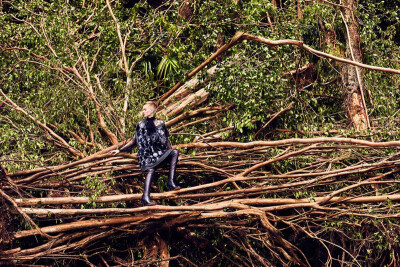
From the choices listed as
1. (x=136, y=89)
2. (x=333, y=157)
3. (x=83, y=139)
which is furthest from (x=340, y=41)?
(x=83, y=139)

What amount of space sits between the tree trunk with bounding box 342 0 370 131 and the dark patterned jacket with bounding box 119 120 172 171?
3.42 metres

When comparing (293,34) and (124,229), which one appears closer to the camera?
(124,229)

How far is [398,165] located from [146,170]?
11.0 ft

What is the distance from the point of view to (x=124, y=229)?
305 inches

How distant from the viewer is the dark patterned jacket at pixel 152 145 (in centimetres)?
713

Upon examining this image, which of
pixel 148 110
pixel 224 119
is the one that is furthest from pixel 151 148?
pixel 224 119

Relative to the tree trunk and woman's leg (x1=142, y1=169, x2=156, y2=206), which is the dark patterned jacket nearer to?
woman's leg (x1=142, y1=169, x2=156, y2=206)

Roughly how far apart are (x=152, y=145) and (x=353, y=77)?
4.01 meters

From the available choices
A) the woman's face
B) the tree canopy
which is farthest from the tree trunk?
the woman's face

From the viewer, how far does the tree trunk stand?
928 centimetres

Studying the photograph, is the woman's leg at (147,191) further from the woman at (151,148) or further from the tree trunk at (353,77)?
the tree trunk at (353,77)

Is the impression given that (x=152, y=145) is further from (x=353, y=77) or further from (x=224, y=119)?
(x=353, y=77)

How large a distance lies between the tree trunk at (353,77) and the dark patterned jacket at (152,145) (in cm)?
342

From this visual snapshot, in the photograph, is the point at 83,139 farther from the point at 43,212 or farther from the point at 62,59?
the point at 43,212
